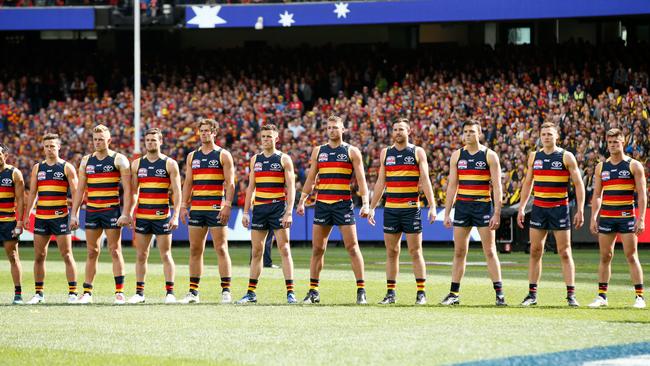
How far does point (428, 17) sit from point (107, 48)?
14.7 metres

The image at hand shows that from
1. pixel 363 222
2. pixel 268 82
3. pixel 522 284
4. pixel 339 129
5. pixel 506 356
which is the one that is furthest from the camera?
pixel 268 82

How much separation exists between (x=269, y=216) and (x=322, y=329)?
3873mm

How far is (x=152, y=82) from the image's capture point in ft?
145

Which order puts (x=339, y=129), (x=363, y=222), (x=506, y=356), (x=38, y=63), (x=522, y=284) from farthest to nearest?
1. (x=38, y=63)
2. (x=363, y=222)
3. (x=522, y=284)
4. (x=339, y=129)
5. (x=506, y=356)

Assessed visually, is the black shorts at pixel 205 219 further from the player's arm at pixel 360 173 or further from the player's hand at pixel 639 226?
the player's hand at pixel 639 226

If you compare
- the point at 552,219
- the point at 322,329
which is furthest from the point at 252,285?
the point at 552,219

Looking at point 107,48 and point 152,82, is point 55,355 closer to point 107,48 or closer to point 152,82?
point 152,82

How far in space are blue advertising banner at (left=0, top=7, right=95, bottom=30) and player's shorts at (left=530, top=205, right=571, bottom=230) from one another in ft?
101

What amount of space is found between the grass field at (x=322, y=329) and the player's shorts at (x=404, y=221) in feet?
3.46

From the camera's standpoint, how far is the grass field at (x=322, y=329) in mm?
10438

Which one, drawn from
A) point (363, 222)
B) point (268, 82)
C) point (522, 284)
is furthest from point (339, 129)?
point (268, 82)

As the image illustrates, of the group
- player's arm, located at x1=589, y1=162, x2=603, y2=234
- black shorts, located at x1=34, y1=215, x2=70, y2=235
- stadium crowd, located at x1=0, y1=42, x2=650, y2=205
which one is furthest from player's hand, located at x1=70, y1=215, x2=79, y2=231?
stadium crowd, located at x1=0, y1=42, x2=650, y2=205

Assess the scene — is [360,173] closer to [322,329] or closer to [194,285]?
[194,285]

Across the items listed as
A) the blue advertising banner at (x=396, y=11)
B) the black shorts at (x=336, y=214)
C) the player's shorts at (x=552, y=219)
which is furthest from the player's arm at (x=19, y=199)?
the blue advertising banner at (x=396, y=11)
